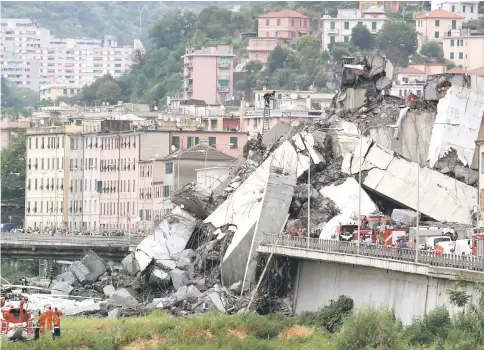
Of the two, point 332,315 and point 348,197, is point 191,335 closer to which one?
point 332,315

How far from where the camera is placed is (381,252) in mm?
80438

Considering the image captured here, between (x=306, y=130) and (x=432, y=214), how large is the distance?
11680 millimetres

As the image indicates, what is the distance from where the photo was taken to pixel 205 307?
90125 mm

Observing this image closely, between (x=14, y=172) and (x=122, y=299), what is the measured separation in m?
94.5

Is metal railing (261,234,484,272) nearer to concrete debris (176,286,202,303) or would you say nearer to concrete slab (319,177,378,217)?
concrete debris (176,286,202,303)

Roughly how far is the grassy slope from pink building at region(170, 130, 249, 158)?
69.1 m

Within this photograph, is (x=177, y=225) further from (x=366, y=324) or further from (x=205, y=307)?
(x=366, y=324)

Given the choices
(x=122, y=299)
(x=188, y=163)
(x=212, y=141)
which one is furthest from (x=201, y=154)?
(x=122, y=299)

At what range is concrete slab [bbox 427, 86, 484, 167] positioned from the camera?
318ft

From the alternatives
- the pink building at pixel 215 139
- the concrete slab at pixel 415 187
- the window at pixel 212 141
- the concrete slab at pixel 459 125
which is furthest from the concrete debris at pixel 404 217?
the window at pixel 212 141

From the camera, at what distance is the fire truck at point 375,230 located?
84.9 metres

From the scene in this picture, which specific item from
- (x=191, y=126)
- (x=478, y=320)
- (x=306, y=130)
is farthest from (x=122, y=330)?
(x=191, y=126)

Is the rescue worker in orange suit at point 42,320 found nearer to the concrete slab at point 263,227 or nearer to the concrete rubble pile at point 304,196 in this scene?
the concrete rubble pile at point 304,196

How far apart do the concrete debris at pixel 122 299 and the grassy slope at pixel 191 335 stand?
10003 mm
